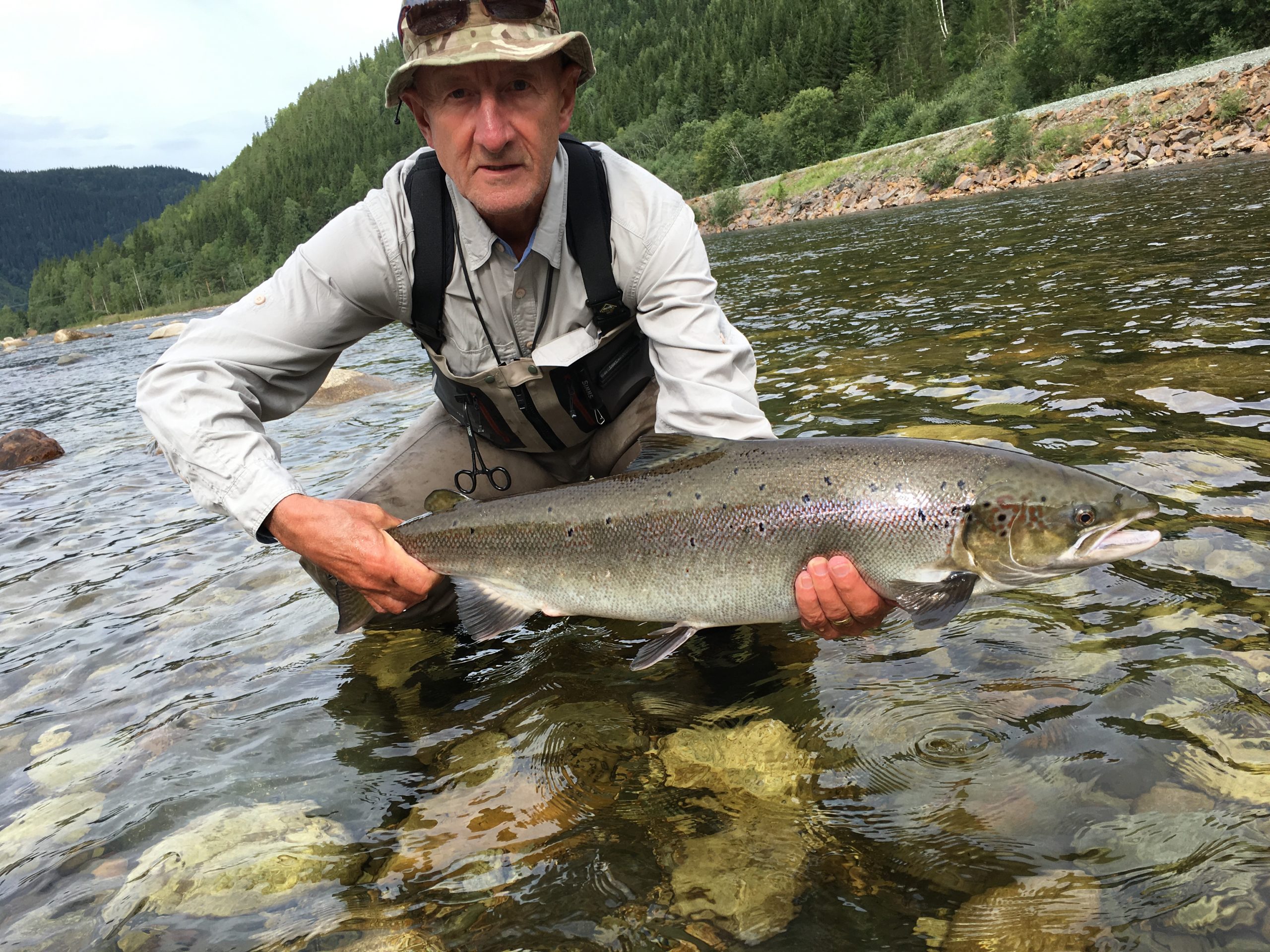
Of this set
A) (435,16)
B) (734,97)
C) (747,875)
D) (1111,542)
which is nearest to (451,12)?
(435,16)

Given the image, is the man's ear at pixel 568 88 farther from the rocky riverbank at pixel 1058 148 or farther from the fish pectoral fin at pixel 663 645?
the rocky riverbank at pixel 1058 148

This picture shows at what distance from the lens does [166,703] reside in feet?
12.3

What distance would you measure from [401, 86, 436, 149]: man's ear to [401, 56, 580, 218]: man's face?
2 centimetres

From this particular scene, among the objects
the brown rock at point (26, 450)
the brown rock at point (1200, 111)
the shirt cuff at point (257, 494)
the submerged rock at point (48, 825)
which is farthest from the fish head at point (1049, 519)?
the brown rock at point (1200, 111)

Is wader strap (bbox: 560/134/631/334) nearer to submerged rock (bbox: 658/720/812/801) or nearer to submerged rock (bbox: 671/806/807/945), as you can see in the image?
submerged rock (bbox: 658/720/812/801)

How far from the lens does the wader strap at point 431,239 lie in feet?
11.7

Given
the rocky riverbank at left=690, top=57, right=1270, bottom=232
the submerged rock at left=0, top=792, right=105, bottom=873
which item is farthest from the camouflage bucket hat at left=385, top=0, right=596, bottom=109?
the rocky riverbank at left=690, top=57, right=1270, bottom=232

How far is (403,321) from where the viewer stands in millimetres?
3904

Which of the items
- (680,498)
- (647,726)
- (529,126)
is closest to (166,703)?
(647,726)

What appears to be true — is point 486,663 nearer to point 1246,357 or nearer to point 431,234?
point 431,234

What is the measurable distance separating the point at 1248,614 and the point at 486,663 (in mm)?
3059

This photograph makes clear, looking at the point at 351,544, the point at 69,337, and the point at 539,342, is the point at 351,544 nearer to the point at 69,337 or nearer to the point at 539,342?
the point at 539,342

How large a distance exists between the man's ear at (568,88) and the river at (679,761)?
7.65 ft

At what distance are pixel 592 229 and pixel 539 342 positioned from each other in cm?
55
